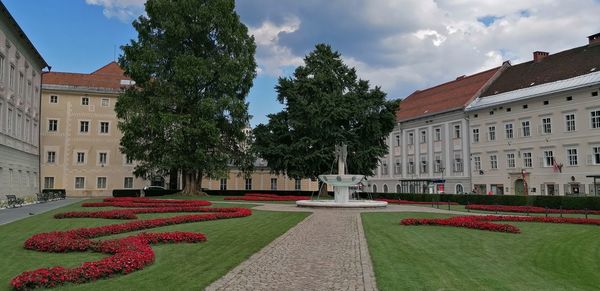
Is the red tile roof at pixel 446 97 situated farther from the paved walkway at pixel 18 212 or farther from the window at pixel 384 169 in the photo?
the paved walkway at pixel 18 212

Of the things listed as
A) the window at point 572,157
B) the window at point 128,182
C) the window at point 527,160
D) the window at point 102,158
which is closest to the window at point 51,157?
the window at point 102,158

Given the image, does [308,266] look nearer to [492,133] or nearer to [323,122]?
[323,122]

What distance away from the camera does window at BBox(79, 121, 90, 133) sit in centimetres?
5669


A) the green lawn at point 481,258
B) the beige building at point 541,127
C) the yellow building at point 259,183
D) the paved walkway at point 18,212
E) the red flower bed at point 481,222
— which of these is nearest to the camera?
the green lawn at point 481,258

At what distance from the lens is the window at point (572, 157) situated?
42500mm

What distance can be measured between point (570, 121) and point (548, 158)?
386 centimetres

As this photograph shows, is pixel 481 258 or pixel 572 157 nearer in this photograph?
pixel 481 258

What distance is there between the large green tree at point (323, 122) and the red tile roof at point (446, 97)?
10283mm

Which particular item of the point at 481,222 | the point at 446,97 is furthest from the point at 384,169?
the point at 481,222

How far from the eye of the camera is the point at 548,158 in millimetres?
44906

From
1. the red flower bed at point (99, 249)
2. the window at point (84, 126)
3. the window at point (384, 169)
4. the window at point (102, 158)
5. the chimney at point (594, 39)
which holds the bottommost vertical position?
the red flower bed at point (99, 249)

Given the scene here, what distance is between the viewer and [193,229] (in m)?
15.4

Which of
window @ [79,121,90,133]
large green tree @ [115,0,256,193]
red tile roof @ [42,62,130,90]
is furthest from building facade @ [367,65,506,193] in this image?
window @ [79,121,90,133]

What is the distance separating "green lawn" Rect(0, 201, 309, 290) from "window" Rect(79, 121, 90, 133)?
4279 centimetres
